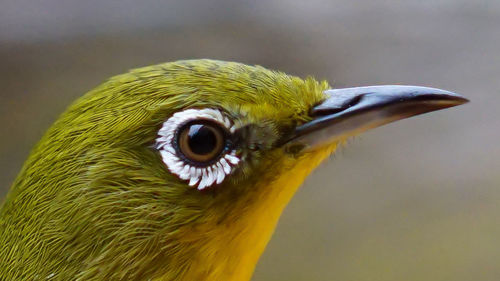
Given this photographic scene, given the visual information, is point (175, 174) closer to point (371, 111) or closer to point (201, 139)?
point (201, 139)

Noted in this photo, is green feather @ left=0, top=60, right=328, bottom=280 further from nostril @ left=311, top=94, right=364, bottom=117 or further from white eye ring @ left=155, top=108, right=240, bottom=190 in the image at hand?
nostril @ left=311, top=94, right=364, bottom=117

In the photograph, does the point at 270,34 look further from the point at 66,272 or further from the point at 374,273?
the point at 66,272

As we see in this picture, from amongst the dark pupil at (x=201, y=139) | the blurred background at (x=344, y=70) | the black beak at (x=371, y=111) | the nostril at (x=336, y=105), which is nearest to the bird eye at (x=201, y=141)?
the dark pupil at (x=201, y=139)

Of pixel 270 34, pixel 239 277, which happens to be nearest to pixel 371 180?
pixel 270 34

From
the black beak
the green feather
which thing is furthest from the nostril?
the green feather

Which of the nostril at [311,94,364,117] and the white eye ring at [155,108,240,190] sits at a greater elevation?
the nostril at [311,94,364,117]

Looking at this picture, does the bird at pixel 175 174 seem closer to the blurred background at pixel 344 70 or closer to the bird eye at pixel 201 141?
the bird eye at pixel 201 141
